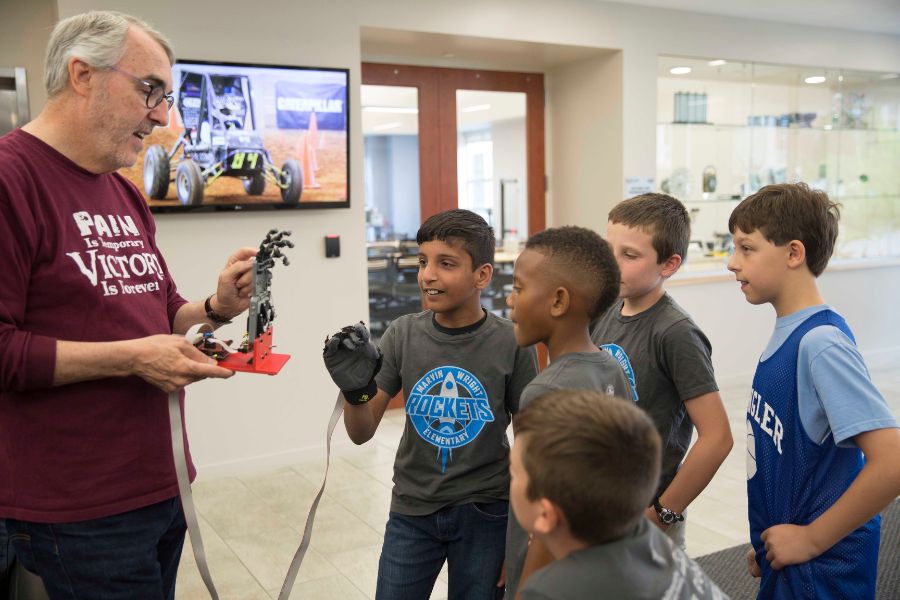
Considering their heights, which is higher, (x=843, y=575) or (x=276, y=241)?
(x=276, y=241)

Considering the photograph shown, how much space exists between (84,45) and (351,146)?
9.59 ft

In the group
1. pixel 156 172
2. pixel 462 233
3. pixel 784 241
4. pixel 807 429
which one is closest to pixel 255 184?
pixel 156 172

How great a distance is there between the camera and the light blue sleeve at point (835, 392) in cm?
140

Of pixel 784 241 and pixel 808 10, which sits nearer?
pixel 784 241

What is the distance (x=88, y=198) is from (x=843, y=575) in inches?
62.2

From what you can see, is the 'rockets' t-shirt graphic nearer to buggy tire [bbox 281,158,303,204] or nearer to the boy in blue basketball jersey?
the boy in blue basketball jersey

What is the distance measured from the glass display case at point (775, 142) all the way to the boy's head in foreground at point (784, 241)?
4104mm

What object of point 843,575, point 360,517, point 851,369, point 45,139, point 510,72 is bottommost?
Result: point 360,517

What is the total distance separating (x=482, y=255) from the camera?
5.98 ft

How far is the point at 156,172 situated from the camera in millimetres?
3777

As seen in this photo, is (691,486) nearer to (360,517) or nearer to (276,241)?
(276,241)

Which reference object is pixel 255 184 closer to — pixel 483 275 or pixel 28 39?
pixel 28 39

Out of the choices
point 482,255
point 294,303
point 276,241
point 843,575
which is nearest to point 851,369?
point 843,575

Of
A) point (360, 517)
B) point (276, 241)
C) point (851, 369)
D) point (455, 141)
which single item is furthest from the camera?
point (455, 141)
